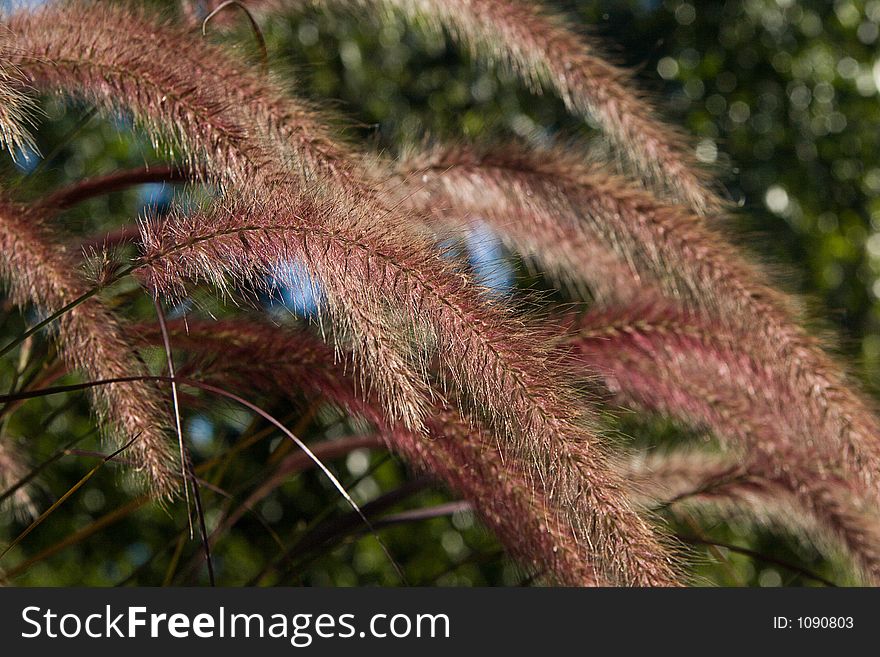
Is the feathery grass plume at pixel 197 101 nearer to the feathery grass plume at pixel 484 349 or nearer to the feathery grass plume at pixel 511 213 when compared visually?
the feathery grass plume at pixel 484 349

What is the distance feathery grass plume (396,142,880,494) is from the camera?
744 millimetres

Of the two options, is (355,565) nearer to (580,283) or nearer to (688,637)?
(580,283)

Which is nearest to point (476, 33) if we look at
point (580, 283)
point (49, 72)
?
point (580, 283)

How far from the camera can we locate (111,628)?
22.7 inches

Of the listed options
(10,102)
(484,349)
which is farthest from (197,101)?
(484,349)

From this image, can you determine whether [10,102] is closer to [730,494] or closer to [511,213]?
[511,213]

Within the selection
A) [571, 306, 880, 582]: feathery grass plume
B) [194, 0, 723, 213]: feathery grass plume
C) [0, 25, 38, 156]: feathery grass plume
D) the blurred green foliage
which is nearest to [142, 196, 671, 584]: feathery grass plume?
[0, 25, 38, 156]: feathery grass plume

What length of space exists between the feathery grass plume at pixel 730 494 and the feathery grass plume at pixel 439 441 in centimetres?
16

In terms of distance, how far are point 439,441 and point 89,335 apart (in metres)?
0.24

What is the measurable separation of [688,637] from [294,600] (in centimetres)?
25

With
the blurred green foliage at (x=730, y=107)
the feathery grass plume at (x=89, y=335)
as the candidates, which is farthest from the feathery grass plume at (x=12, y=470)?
the blurred green foliage at (x=730, y=107)

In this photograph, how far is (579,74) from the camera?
87 centimetres

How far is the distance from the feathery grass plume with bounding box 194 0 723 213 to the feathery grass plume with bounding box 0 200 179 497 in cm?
36

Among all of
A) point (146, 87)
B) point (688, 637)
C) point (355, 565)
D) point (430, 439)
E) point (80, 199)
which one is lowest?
point (355, 565)
